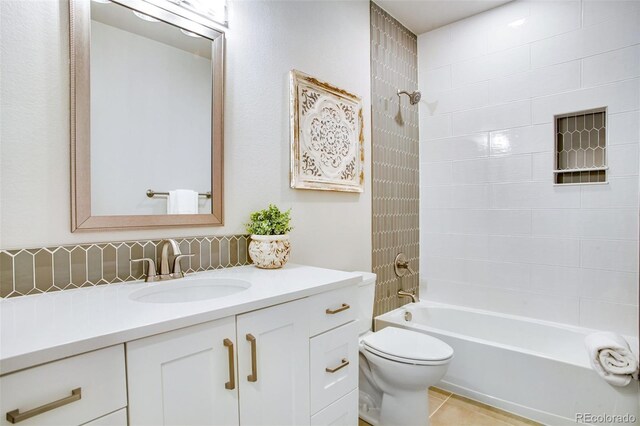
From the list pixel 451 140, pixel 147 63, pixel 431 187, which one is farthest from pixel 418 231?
pixel 147 63

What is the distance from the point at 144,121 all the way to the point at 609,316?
2.83 meters

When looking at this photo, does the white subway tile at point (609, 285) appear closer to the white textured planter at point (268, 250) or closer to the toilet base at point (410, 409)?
the toilet base at point (410, 409)

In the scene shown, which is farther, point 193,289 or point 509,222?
point 509,222

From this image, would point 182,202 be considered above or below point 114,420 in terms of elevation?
above

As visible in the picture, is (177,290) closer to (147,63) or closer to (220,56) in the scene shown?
(147,63)

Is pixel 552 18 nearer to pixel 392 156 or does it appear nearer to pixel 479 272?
pixel 392 156

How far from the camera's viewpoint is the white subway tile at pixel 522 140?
2.43m

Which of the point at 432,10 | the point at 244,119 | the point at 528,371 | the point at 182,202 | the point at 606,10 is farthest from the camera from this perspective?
the point at 432,10

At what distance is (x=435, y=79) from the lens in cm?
298

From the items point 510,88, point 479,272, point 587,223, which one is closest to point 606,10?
point 510,88

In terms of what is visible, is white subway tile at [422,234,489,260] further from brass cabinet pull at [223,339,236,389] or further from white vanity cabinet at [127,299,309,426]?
brass cabinet pull at [223,339,236,389]

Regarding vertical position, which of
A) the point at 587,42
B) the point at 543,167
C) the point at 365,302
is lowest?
the point at 365,302

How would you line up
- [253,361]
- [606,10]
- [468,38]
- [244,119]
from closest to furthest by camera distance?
[253,361], [244,119], [606,10], [468,38]

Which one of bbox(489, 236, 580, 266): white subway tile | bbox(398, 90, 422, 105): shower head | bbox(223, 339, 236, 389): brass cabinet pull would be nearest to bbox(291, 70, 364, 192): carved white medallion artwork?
bbox(398, 90, 422, 105): shower head
